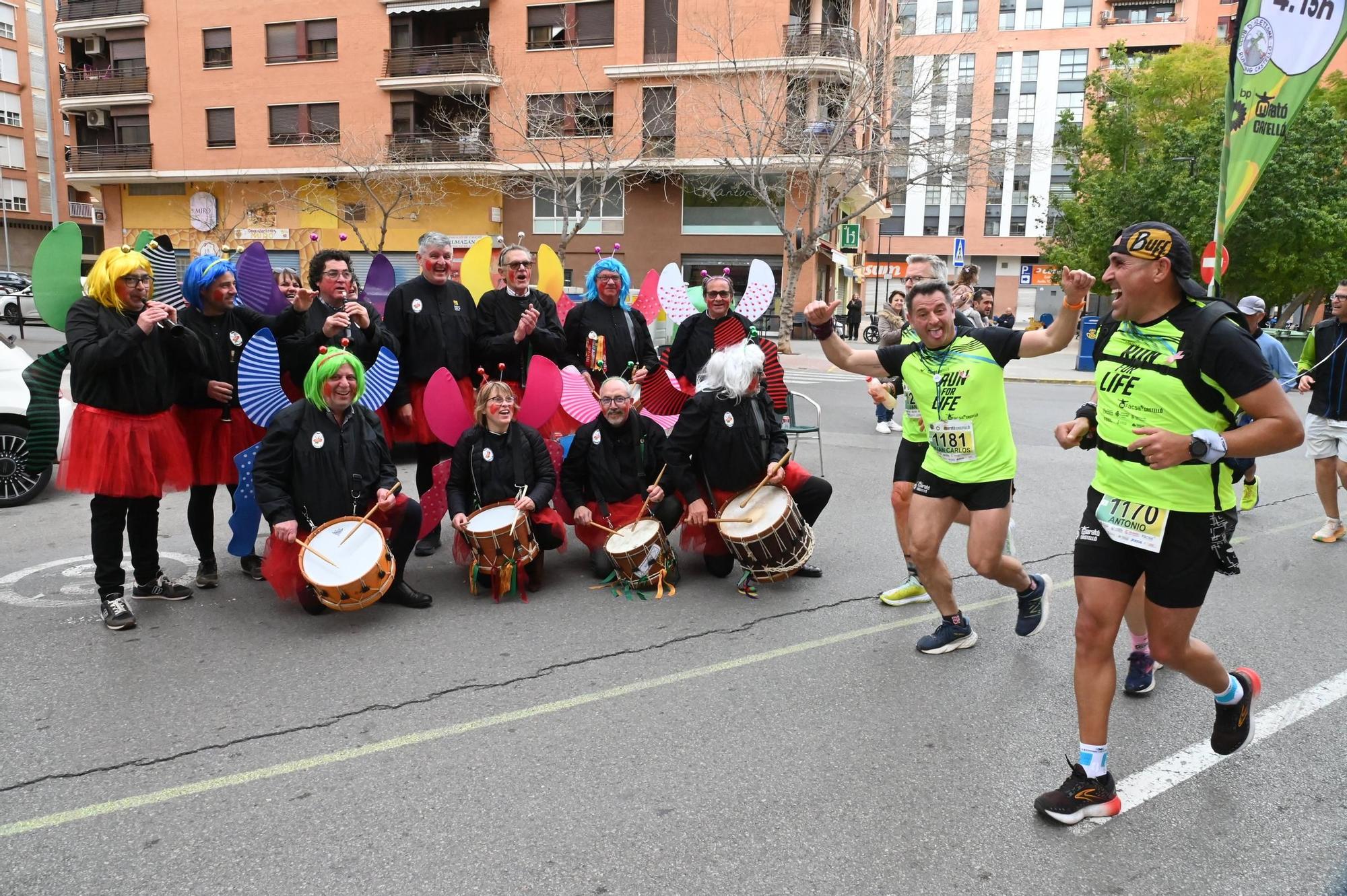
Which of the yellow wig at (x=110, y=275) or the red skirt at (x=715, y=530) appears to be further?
the red skirt at (x=715, y=530)

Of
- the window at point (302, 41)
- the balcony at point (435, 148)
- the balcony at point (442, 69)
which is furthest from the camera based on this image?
the window at point (302, 41)

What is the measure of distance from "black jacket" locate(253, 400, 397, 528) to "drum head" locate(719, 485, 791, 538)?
6.25 ft

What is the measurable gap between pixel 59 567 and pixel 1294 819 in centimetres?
641

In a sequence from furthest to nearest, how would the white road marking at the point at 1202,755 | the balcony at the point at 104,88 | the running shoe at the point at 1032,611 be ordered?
the balcony at the point at 104,88
the running shoe at the point at 1032,611
the white road marking at the point at 1202,755

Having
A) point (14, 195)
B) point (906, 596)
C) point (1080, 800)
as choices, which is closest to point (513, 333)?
point (906, 596)

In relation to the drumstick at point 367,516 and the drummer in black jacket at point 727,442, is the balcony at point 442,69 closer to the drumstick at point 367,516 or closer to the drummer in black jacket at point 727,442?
the drummer in black jacket at point 727,442

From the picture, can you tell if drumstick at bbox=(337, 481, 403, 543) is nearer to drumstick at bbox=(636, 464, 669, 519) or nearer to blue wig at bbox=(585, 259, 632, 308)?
drumstick at bbox=(636, 464, 669, 519)

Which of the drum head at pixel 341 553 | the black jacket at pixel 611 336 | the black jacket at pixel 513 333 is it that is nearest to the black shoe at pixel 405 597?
the drum head at pixel 341 553

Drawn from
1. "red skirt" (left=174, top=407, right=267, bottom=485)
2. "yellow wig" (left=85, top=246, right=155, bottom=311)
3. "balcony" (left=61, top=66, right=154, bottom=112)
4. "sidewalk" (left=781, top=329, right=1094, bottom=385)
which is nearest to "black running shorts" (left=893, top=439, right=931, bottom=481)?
"red skirt" (left=174, top=407, right=267, bottom=485)

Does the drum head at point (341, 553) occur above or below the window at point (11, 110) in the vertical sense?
below

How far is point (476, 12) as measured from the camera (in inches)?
1307

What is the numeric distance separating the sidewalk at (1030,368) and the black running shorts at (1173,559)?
49.9ft

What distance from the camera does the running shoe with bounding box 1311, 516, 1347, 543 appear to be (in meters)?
6.67

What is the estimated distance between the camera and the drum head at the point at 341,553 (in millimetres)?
4504
